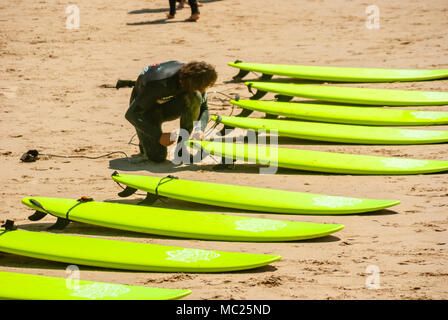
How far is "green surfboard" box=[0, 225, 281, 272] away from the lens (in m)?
4.55

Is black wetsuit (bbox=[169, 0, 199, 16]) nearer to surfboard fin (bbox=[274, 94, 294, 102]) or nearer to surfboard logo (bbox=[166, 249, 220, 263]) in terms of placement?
surfboard fin (bbox=[274, 94, 294, 102])

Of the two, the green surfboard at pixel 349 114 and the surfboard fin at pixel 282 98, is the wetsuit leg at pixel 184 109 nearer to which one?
the green surfboard at pixel 349 114

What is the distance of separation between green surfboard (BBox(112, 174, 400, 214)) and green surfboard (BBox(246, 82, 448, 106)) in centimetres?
253

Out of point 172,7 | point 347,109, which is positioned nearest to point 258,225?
point 347,109

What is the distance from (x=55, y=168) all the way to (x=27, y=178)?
32 cm

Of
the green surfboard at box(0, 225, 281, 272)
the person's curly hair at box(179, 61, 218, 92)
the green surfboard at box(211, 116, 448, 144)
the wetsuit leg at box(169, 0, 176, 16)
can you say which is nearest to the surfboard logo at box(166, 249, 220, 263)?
the green surfboard at box(0, 225, 281, 272)

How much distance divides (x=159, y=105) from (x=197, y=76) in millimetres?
662

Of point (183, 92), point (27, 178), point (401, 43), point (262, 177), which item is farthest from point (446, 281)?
point (401, 43)

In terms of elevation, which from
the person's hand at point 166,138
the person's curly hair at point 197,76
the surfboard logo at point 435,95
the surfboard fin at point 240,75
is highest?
the person's curly hair at point 197,76

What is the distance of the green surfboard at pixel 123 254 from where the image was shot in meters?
4.55

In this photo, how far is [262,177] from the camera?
6.38 metres

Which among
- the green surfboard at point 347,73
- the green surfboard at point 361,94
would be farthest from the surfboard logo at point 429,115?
the green surfboard at point 347,73

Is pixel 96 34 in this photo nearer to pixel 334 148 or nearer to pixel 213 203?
pixel 334 148

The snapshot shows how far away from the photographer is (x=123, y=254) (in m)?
4.75
